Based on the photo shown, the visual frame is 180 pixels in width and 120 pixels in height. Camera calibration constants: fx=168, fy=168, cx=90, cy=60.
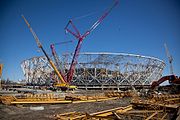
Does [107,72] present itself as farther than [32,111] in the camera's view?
Yes

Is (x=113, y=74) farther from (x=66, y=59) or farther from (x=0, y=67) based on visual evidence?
(x=0, y=67)

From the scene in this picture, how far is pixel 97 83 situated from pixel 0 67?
56829mm

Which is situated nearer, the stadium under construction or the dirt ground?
the dirt ground

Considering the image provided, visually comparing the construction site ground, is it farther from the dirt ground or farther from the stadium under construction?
the stadium under construction

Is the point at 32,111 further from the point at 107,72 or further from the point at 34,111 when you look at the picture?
the point at 107,72

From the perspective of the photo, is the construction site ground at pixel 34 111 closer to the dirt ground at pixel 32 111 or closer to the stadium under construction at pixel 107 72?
the dirt ground at pixel 32 111

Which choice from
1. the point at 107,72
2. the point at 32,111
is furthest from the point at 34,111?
the point at 107,72

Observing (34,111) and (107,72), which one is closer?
(34,111)

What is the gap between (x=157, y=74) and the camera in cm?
9181

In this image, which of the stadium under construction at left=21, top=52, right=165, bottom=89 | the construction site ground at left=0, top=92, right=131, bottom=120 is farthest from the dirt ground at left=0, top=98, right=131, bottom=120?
the stadium under construction at left=21, top=52, right=165, bottom=89

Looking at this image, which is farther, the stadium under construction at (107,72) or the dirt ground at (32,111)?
the stadium under construction at (107,72)

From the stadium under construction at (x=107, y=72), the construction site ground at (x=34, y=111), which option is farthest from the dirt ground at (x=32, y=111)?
the stadium under construction at (x=107, y=72)

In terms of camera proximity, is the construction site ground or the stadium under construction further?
the stadium under construction

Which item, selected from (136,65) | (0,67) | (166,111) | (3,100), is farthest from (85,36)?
(166,111)
